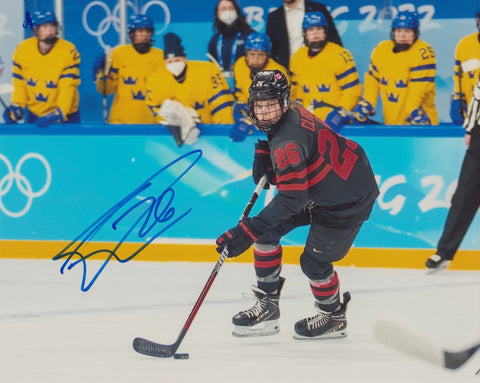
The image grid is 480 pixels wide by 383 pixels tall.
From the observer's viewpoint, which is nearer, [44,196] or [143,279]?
[143,279]

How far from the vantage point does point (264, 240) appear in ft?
13.4

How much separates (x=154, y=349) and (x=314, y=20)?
2859mm

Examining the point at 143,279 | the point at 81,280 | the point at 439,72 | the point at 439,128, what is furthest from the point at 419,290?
the point at 439,72

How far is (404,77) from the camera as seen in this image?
19.6ft

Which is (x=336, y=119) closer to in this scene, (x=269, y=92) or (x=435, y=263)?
(x=435, y=263)

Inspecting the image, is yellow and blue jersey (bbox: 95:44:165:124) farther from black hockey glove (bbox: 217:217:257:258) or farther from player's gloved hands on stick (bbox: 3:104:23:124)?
black hockey glove (bbox: 217:217:257:258)

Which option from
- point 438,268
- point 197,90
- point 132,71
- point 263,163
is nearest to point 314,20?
point 197,90

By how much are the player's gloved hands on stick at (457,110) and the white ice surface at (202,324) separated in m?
0.89

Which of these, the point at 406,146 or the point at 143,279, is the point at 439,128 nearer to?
the point at 406,146

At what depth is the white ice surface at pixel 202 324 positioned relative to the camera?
353cm

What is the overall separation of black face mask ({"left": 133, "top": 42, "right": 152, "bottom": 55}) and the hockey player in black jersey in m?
2.53

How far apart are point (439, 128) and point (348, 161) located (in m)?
1.98

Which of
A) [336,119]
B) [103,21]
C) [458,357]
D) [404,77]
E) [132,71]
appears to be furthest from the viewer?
[103,21]
